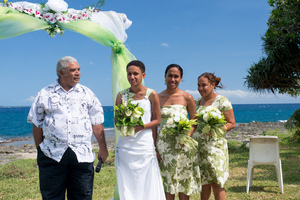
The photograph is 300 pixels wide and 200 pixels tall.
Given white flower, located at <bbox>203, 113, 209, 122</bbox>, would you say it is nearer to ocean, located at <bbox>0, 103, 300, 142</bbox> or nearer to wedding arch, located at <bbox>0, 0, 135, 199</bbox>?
wedding arch, located at <bbox>0, 0, 135, 199</bbox>

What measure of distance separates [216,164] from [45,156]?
98.8 inches

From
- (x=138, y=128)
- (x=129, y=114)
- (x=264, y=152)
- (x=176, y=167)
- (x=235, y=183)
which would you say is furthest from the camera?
(x=235, y=183)

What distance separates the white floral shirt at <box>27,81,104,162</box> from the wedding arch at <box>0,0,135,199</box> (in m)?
1.44

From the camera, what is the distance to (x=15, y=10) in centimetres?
460

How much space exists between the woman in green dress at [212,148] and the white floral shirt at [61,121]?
183 centimetres

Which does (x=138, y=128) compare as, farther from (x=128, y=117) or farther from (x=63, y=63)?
(x=63, y=63)

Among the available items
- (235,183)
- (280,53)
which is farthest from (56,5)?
(280,53)

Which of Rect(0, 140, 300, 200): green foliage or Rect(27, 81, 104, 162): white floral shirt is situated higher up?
Rect(27, 81, 104, 162): white floral shirt

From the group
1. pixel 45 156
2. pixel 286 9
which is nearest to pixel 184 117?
pixel 45 156

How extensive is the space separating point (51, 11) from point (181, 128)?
2.79 m

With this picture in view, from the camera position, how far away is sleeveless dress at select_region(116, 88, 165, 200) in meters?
4.11

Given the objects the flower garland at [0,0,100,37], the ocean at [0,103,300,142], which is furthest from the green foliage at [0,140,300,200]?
the ocean at [0,103,300,142]

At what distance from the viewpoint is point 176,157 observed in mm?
4391

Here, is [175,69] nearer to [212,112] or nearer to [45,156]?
[212,112]
